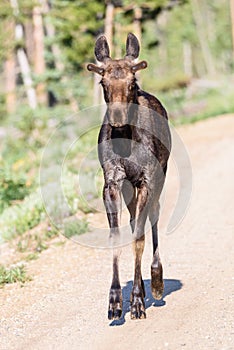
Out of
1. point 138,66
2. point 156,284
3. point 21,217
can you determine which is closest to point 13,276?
point 156,284

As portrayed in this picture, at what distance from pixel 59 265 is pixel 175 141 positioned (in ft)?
39.4

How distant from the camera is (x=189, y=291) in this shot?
8008 mm

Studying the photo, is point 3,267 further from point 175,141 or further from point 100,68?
point 175,141

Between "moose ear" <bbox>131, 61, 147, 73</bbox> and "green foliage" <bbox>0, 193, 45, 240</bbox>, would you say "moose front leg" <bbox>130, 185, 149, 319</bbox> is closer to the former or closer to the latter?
"moose ear" <bbox>131, 61, 147, 73</bbox>

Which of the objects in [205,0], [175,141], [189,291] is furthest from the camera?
[205,0]

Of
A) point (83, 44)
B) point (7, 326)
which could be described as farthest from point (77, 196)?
point (83, 44)

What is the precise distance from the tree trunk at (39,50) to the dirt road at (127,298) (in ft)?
48.8

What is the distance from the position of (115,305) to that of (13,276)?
2.82m

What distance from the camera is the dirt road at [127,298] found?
6.52m

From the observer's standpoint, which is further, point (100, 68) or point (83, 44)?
point (83, 44)

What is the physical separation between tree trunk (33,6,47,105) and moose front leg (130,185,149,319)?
19.8 m

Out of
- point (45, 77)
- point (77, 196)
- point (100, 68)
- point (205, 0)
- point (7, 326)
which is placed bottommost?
point (7, 326)

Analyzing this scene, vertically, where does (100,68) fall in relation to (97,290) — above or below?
above

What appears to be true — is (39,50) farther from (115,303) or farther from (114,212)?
(115,303)
